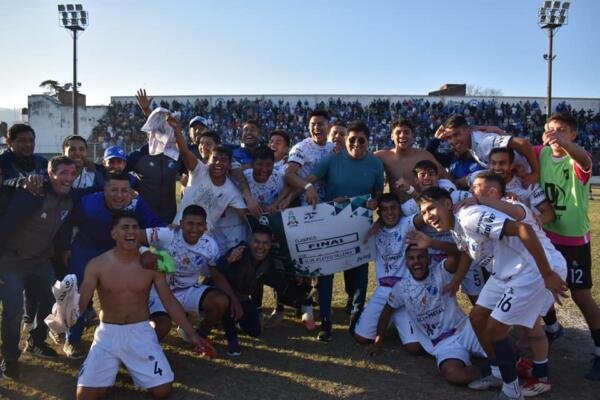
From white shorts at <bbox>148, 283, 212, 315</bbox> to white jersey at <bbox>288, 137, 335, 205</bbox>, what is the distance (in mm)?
1711

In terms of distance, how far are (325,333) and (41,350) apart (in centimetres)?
294

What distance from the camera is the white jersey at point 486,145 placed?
16.4 ft

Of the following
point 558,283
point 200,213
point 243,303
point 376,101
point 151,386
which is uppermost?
point 376,101

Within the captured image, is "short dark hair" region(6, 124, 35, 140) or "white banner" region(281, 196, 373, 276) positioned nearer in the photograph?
"short dark hair" region(6, 124, 35, 140)

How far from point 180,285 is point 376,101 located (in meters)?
39.1

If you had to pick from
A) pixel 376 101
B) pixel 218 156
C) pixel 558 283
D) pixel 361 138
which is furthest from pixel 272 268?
pixel 376 101

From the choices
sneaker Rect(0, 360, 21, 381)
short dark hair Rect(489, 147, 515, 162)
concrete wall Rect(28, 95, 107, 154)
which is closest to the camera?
sneaker Rect(0, 360, 21, 381)

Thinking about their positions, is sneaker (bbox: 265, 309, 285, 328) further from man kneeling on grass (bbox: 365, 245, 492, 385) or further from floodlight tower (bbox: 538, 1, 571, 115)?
floodlight tower (bbox: 538, 1, 571, 115)

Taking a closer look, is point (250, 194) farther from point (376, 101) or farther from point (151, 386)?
point (376, 101)

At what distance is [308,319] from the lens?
230 inches

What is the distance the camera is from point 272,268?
19.4ft

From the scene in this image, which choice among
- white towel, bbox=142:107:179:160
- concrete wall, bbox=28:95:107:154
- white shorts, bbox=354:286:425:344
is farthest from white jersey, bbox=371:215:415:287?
concrete wall, bbox=28:95:107:154

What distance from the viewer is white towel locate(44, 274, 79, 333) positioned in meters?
4.11

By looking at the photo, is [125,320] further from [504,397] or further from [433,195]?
[504,397]
